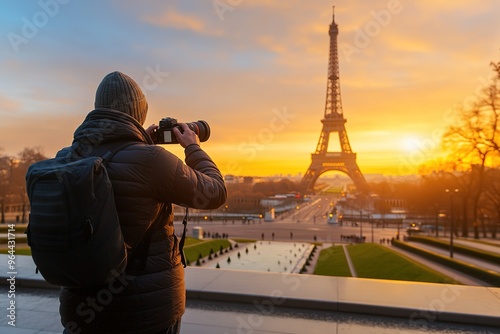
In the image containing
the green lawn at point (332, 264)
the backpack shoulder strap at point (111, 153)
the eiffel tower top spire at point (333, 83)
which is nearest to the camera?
the backpack shoulder strap at point (111, 153)

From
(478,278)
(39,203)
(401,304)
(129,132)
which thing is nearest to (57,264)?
(39,203)

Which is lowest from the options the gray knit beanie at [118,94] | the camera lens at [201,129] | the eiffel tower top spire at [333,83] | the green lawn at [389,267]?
the green lawn at [389,267]

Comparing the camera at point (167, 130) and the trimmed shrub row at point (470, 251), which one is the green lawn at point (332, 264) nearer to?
the trimmed shrub row at point (470, 251)

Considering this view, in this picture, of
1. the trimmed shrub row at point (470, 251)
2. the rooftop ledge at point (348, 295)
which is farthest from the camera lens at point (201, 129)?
the trimmed shrub row at point (470, 251)

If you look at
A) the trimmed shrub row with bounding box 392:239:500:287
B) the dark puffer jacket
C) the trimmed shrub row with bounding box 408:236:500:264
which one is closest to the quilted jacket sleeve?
the dark puffer jacket

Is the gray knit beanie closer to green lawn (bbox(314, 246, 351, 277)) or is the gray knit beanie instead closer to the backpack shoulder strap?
the backpack shoulder strap

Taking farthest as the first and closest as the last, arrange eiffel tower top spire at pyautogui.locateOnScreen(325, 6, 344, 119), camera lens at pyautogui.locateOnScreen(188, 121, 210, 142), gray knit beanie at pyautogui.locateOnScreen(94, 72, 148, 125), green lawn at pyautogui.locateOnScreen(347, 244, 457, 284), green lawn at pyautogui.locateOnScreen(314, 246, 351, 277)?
eiffel tower top spire at pyautogui.locateOnScreen(325, 6, 344, 119) < green lawn at pyautogui.locateOnScreen(314, 246, 351, 277) < green lawn at pyautogui.locateOnScreen(347, 244, 457, 284) < camera lens at pyautogui.locateOnScreen(188, 121, 210, 142) < gray knit beanie at pyautogui.locateOnScreen(94, 72, 148, 125)

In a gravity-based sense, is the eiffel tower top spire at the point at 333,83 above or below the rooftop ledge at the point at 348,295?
above

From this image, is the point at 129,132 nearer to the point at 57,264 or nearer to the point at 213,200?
the point at 213,200
